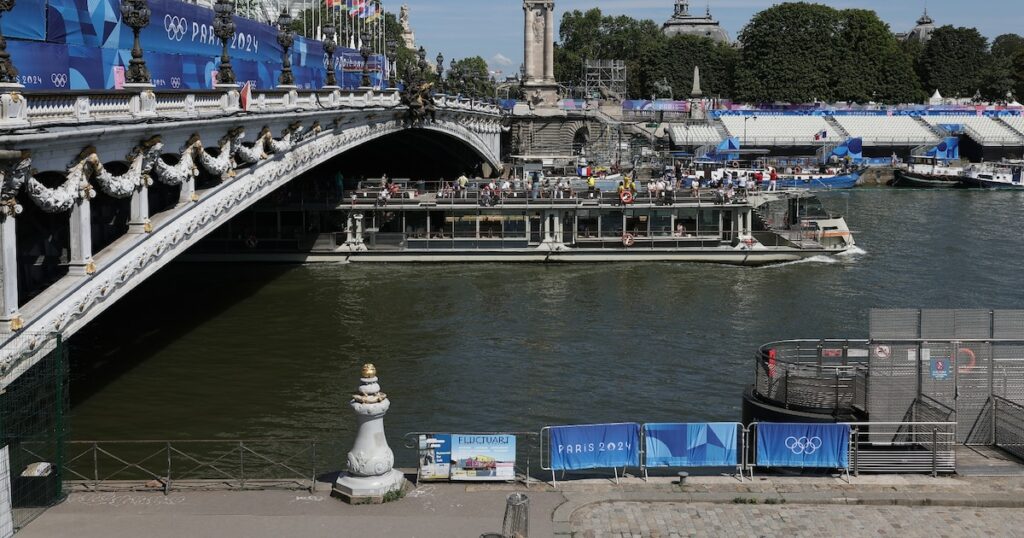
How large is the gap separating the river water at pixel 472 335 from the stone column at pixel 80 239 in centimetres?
558

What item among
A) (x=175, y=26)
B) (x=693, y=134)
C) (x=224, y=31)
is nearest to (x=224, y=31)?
(x=224, y=31)

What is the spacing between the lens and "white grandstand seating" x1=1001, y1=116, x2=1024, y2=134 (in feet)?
432

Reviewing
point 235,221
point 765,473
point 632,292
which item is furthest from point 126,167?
point 235,221

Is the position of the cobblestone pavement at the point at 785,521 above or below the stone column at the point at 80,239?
below

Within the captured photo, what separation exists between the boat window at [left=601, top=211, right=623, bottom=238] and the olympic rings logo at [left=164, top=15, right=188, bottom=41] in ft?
67.6

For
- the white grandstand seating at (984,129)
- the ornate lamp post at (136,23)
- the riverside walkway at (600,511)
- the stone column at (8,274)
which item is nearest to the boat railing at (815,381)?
the riverside walkway at (600,511)

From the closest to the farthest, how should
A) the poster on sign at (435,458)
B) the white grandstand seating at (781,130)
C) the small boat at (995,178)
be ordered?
the poster on sign at (435,458), the small boat at (995,178), the white grandstand seating at (781,130)

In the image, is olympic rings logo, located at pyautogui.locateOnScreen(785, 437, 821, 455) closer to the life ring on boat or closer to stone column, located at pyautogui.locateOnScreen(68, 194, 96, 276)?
the life ring on boat

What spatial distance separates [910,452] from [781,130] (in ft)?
370

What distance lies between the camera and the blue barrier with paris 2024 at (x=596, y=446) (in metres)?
19.9

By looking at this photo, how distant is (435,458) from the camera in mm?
19219

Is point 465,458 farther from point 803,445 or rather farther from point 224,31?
point 224,31

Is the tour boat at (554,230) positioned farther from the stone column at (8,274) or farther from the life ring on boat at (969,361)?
the stone column at (8,274)

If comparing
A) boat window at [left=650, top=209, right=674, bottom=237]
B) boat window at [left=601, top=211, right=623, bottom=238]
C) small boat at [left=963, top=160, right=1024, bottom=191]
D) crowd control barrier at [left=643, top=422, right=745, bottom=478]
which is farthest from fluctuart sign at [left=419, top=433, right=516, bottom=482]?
small boat at [left=963, top=160, right=1024, bottom=191]
